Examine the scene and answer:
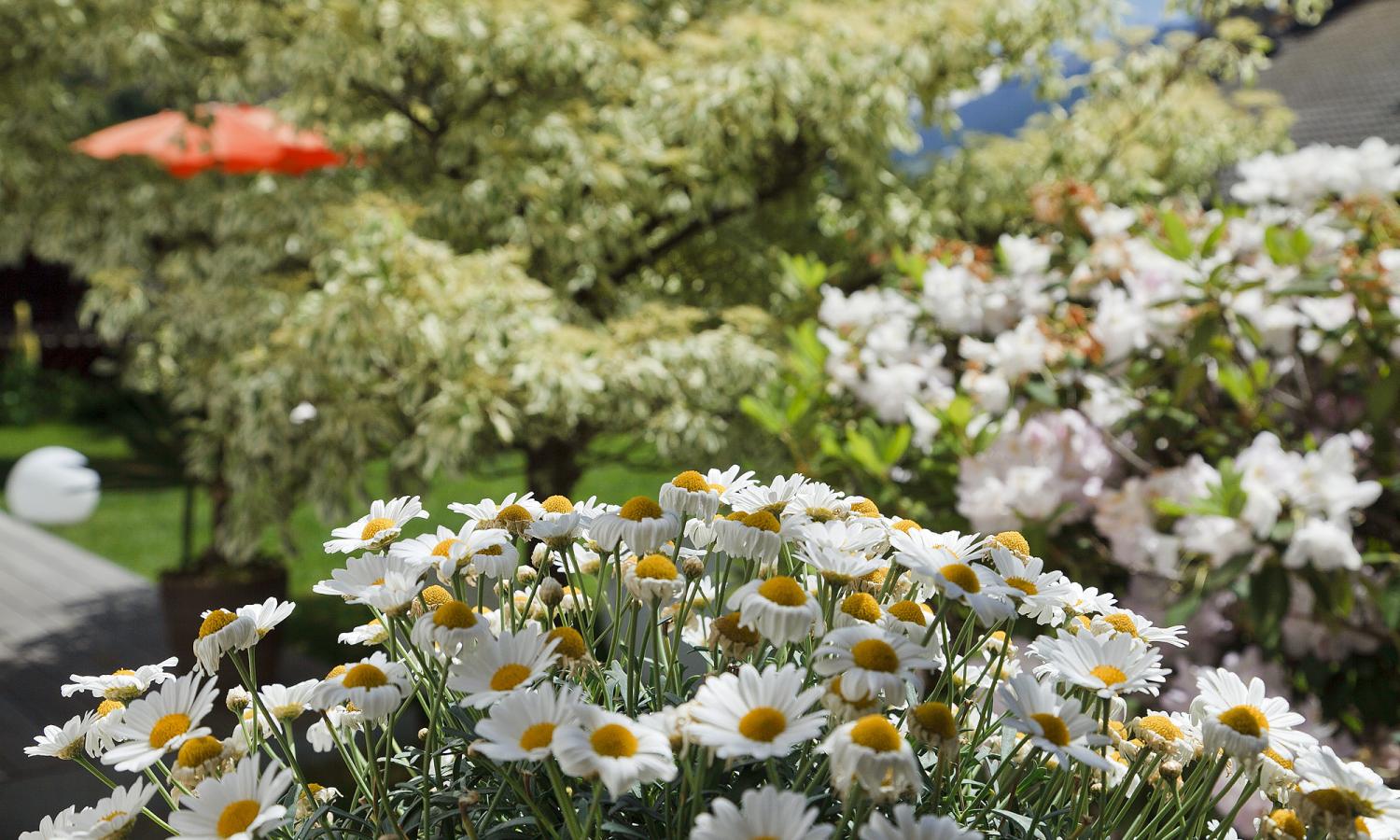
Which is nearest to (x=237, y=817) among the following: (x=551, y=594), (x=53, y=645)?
(x=551, y=594)

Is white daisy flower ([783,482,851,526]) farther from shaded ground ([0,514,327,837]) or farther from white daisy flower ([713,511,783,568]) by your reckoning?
shaded ground ([0,514,327,837])

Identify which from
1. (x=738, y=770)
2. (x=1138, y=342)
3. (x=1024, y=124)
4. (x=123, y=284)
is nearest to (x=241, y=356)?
(x=123, y=284)

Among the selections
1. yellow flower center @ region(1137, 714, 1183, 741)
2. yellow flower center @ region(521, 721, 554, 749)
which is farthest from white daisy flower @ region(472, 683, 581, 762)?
yellow flower center @ region(1137, 714, 1183, 741)

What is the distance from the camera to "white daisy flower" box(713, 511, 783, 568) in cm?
77

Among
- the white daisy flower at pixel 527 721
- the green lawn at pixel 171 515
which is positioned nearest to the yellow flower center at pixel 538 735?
the white daisy flower at pixel 527 721

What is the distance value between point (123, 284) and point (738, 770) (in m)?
3.64

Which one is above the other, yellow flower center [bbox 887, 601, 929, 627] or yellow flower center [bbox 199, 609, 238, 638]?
yellow flower center [bbox 199, 609, 238, 638]

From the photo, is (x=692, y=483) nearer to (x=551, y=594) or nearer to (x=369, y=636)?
(x=551, y=594)

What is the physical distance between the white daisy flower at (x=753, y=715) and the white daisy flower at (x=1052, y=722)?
135 mm

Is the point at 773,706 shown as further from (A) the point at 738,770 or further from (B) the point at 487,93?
(B) the point at 487,93

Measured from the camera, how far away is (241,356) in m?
3.27

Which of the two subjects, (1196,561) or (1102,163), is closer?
(1196,561)

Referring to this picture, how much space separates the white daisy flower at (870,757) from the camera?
61 centimetres

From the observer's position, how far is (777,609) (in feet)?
2.28
